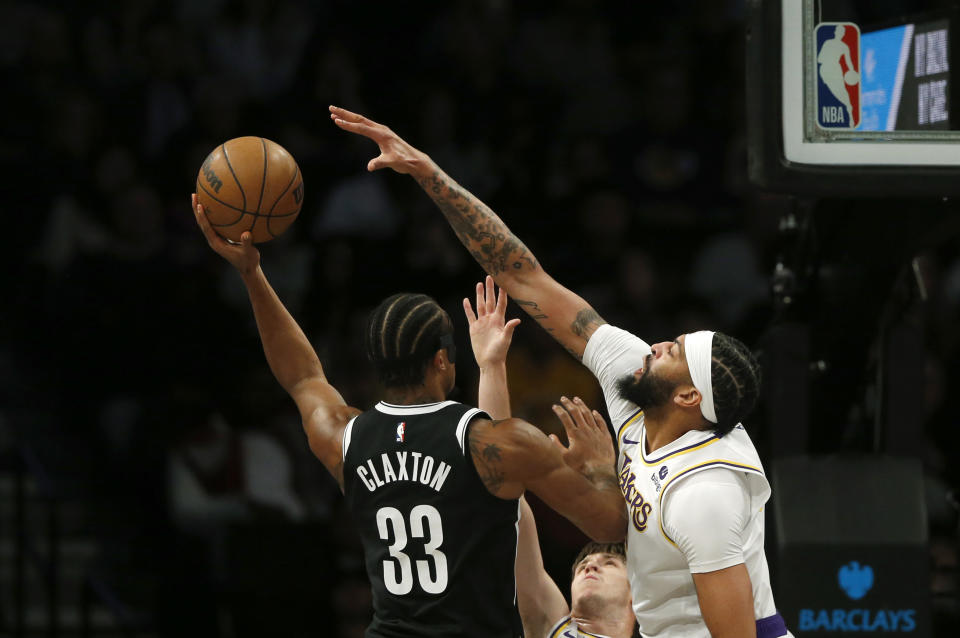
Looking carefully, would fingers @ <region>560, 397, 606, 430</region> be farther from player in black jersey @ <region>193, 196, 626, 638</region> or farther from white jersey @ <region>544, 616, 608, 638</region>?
white jersey @ <region>544, 616, 608, 638</region>

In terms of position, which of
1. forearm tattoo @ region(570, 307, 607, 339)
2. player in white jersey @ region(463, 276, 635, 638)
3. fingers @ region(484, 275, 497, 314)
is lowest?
player in white jersey @ region(463, 276, 635, 638)

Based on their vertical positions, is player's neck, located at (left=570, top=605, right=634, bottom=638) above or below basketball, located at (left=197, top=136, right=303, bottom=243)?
below

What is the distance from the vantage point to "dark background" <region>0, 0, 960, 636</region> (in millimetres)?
7383

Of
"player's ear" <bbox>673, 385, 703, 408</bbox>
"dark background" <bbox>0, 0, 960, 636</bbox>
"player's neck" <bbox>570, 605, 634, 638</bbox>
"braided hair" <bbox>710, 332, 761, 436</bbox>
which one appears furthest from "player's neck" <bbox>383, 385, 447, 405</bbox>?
"dark background" <bbox>0, 0, 960, 636</bbox>

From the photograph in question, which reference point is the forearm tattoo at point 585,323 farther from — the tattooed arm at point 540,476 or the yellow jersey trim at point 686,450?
the yellow jersey trim at point 686,450

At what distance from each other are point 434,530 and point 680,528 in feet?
2.25

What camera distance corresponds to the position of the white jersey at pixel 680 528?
339 centimetres

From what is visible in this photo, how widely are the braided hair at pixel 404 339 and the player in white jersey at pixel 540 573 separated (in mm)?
378

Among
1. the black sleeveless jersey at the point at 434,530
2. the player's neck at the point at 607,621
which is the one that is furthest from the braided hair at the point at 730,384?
the player's neck at the point at 607,621

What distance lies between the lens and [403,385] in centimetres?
371

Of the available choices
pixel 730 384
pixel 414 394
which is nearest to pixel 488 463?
pixel 414 394

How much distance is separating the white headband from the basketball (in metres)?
1.48

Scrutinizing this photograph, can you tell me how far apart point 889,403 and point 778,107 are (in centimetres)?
161

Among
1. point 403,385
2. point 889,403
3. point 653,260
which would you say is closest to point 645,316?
point 653,260
